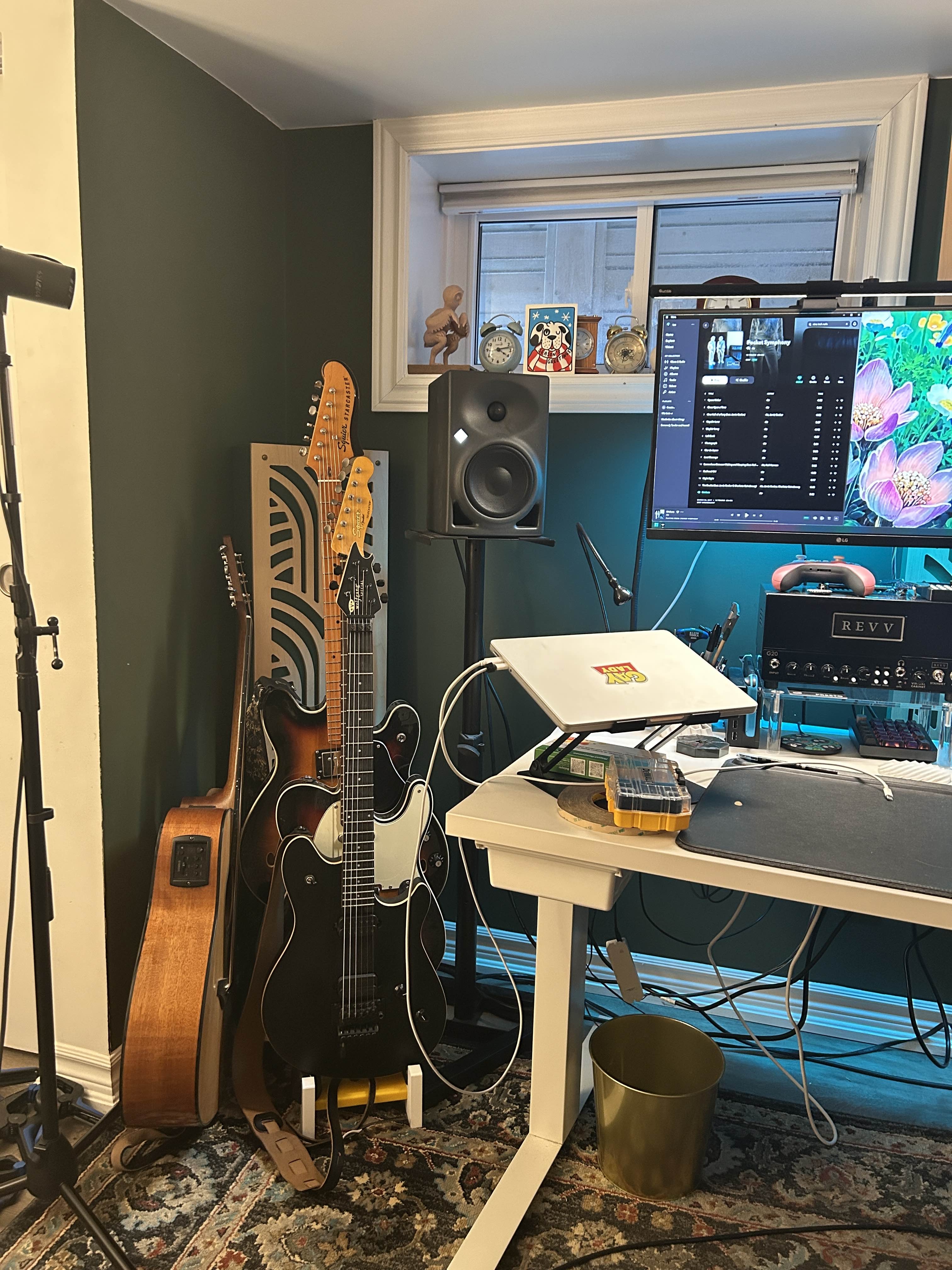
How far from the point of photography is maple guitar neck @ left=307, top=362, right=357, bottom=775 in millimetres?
1757

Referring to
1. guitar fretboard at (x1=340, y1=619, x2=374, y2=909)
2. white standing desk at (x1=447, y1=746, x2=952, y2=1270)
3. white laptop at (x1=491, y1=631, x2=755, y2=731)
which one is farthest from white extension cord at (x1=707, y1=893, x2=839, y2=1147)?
guitar fretboard at (x1=340, y1=619, x2=374, y2=909)

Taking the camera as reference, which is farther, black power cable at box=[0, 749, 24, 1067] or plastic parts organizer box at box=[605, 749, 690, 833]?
black power cable at box=[0, 749, 24, 1067]

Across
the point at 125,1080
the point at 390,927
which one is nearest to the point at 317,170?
the point at 390,927

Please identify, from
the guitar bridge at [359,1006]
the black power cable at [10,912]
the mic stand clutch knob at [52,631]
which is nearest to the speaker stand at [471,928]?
the guitar bridge at [359,1006]

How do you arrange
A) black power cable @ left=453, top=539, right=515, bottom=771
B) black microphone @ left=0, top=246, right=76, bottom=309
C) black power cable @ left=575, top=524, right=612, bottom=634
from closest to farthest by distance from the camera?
black microphone @ left=0, top=246, right=76, bottom=309, black power cable @ left=575, top=524, right=612, bottom=634, black power cable @ left=453, top=539, right=515, bottom=771

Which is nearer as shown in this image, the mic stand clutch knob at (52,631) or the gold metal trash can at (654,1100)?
the mic stand clutch knob at (52,631)

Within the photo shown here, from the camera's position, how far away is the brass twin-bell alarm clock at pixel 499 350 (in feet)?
6.79

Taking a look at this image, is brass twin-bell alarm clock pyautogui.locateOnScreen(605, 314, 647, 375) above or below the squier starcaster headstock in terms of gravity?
above

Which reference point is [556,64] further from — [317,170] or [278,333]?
[278,333]

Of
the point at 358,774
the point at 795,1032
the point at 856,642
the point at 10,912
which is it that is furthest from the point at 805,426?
the point at 10,912

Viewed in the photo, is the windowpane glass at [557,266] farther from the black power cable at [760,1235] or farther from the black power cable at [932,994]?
the black power cable at [760,1235]

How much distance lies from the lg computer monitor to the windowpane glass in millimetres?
497

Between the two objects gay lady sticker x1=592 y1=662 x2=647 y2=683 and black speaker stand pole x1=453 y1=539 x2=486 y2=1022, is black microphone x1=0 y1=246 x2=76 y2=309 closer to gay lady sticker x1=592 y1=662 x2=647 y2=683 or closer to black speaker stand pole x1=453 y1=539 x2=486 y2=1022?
black speaker stand pole x1=453 y1=539 x2=486 y2=1022

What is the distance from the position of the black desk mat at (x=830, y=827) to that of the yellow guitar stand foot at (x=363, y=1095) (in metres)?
0.80
